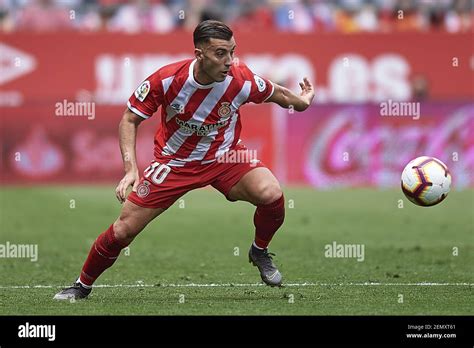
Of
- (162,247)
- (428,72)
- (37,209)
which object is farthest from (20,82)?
(162,247)

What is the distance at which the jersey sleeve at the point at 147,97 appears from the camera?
9.11 metres

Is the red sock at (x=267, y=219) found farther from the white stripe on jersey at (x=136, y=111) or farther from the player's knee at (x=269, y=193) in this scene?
the white stripe on jersey at (x=136, y=111)

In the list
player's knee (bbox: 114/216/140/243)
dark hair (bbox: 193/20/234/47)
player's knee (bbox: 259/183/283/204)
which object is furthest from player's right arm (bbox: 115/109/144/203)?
player's knee (bbox: 259/183/283/204)

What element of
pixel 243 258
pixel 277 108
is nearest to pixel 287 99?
pixel 243 258

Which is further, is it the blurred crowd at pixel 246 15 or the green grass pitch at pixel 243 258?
the blurred crowd at pixel 246 15

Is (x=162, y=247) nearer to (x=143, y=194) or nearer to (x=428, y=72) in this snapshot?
(x=143, y=194)

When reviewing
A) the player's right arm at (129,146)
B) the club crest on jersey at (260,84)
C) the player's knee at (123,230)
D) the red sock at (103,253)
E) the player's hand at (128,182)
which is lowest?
the red sock at (103,253)

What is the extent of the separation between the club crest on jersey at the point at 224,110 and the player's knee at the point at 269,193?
73 centimetres

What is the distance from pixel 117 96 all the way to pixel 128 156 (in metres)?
15.9

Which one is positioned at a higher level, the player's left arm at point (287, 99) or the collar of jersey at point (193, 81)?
the collar of jersey at point (193, 81)

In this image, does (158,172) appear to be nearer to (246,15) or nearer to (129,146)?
(129,146)

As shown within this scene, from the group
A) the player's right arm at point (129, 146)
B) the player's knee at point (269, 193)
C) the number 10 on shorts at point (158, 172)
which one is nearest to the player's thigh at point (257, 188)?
the player's knee at point (269, 193)

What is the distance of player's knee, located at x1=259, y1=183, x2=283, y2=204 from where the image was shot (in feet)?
31.5

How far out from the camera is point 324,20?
88.5ft
